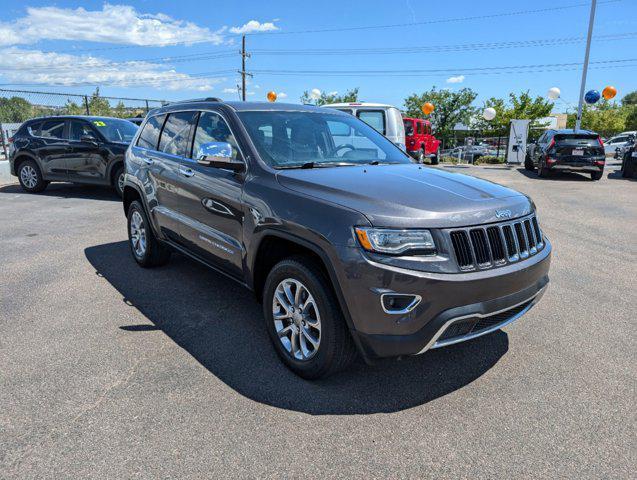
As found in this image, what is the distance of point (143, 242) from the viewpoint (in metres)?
5.42

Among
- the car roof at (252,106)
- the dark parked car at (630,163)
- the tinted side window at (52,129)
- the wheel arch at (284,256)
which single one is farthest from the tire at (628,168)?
the tinted side window at (52,129)

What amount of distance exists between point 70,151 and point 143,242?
6741mm

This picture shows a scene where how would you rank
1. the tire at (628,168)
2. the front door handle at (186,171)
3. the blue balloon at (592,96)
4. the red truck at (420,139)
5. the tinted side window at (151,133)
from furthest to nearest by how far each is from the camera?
1. the blue balloon at (592,96)
2. the red truck at (420,139)
3. the tire at (628,168)
4. the tinted side window at (151,133)
5. the front door handle at (186,171)

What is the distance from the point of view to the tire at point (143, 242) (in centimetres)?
523

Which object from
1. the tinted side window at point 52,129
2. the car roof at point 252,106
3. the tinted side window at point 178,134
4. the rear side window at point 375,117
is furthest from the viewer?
the rear side window at point 375,117

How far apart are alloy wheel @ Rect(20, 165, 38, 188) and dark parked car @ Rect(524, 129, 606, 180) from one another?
14.4 metres

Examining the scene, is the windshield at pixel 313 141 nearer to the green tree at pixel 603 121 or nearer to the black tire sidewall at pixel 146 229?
the black tire sidewall at pixel 146 229

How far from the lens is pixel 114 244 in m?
6.70

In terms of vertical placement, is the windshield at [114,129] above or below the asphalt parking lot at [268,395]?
above

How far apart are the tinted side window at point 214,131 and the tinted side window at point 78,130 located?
7618 millimetres

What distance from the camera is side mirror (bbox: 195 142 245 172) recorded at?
3.41 metres

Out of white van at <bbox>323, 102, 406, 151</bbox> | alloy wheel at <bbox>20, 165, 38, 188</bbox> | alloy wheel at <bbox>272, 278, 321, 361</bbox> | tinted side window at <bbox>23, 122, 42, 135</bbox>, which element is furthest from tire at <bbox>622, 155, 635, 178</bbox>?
alloy wheel at <bbox>20, 165, 38, 188</bbox>

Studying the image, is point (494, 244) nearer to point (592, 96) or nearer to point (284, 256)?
point (284, 256)

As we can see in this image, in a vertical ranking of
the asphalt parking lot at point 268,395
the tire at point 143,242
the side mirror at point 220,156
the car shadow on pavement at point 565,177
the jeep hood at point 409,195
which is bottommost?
the asphalt parking lot at point 268,395
